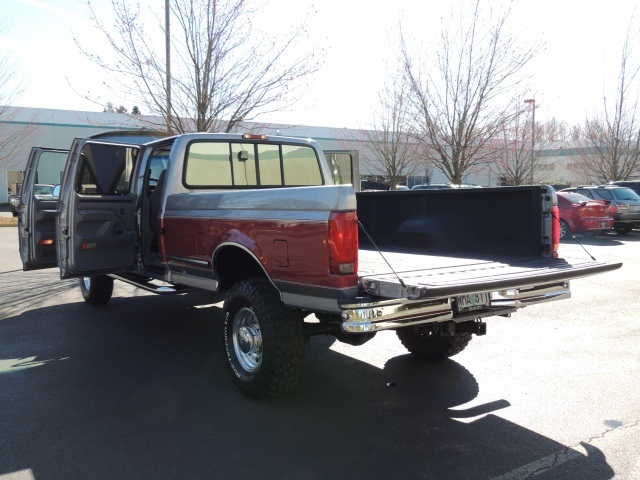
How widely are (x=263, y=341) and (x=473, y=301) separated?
1.56 m

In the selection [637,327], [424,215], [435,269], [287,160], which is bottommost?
[637,327]

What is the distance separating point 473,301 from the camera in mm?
3867

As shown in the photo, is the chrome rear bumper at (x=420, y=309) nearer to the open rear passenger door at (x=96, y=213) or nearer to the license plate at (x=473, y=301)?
the license plate at (x=473, y=301)

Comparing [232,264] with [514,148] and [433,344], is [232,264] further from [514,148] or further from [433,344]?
[514,148]

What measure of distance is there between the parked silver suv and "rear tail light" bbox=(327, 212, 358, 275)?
17.5m

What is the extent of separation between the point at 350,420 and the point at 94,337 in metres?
3.59

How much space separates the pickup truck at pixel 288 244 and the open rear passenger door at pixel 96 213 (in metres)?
0.02

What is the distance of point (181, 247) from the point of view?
5.48 meters

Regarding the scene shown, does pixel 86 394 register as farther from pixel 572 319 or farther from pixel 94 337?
pixel 572 319

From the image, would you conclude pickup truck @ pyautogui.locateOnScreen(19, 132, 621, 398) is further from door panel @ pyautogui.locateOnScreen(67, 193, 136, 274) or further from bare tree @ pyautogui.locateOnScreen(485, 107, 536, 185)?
bare tree @ pyautogui.locateOnScreen(485, 107, 536, 185)

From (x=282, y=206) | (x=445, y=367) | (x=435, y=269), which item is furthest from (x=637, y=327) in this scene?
(x=282, y=206)

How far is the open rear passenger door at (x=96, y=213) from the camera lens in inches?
228

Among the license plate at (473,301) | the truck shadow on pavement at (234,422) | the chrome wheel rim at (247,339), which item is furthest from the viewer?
the chrome wheel rim at (247,339)

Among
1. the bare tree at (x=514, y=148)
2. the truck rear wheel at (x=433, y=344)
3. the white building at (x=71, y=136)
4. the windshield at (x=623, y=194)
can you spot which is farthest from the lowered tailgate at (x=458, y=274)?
the white building at (x=71, y=136)
